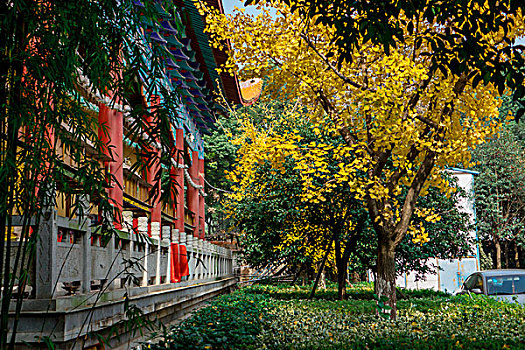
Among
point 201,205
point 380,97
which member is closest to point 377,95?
point 380,97

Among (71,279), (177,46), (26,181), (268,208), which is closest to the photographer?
(26,181)

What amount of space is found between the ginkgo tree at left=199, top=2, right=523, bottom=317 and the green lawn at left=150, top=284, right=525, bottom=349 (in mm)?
1202

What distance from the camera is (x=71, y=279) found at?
5480 millimetres

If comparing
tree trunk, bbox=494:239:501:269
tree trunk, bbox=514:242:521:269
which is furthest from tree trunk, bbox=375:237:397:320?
tree trunk, bbox=514:242:521:269

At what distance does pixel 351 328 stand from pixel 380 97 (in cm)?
397

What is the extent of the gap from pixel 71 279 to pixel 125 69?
234 cm

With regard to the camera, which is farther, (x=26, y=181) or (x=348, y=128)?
(x=348, y=128)

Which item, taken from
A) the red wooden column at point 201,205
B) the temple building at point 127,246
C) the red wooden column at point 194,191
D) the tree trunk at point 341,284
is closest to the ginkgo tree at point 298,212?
the tree trunk at point 341,284

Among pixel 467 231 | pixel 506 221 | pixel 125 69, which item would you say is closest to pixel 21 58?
pixel 125 69

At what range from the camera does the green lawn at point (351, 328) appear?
7.39 metres

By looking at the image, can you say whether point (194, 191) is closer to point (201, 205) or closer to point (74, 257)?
point (201, 205)

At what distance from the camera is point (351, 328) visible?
9.89 m

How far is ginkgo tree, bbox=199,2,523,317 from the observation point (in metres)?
10.1

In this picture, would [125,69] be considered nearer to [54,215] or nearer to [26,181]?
[26,181]
